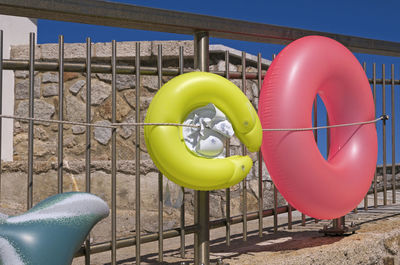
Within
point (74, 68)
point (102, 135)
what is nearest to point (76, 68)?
point (74, 68)

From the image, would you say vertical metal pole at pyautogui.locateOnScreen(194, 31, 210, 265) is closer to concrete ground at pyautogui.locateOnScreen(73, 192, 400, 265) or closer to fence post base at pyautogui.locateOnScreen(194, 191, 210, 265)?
fence post base at pyautogui.locateOnScreen(194, 191, 210, 265)

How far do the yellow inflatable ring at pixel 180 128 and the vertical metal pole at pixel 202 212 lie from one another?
0.34 meters

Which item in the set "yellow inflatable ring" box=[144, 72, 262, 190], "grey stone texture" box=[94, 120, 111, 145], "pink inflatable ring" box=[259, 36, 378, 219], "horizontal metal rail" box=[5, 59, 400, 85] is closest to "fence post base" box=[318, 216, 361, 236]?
"pink inflatable ring" box=[259, 36, 378, 219]

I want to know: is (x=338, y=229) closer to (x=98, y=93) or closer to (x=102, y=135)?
(x=102, y=135)

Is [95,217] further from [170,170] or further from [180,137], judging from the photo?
[180,137]

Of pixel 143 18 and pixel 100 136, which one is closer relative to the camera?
pixel 143 18

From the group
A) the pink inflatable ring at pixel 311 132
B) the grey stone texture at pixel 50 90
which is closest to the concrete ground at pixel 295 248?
the pink inflatable ring at pixel 311 132

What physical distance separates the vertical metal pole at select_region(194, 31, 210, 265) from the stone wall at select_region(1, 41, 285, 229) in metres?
1.59

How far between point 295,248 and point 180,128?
1076mm

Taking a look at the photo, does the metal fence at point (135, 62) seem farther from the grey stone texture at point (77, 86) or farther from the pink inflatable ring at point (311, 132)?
the grey stone texture at point (77, 86)

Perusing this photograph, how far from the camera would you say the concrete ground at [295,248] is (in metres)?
2.37

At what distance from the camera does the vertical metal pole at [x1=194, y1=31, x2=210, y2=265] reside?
2236 millimetres

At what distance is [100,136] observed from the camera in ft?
14.0

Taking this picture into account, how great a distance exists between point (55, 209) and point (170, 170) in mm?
527
